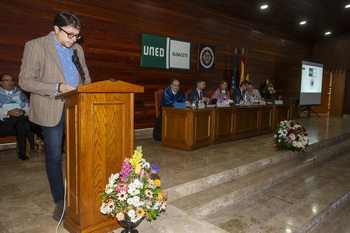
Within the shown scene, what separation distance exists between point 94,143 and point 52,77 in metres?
0.59

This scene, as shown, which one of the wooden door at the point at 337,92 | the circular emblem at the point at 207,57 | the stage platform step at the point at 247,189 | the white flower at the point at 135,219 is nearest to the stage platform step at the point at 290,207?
the stage platform step at the point at 247,189

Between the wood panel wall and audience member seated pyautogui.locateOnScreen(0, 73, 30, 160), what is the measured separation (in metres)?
0.27

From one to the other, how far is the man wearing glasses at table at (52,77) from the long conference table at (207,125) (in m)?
2.68

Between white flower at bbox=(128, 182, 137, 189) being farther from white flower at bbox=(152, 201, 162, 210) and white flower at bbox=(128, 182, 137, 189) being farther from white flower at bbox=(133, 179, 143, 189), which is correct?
white flower at bbox=(152, 201, 162, 210)

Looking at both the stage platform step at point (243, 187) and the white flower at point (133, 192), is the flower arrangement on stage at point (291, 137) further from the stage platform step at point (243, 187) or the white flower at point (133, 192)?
the white flower at point (133, 192)

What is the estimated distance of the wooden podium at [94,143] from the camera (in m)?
1.70

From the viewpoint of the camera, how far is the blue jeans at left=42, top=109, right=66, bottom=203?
1.96 metres

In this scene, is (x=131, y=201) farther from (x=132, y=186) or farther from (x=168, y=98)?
(x=168, y=98)

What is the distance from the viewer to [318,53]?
11586 millimetres

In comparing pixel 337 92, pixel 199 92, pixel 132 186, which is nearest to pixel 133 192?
pixel 132 186

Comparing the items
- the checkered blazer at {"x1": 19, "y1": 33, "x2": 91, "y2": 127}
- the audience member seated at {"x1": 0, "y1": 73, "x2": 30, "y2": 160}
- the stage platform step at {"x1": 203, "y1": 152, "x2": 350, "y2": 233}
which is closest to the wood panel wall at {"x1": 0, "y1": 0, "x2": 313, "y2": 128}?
the audience member seated at {"x1": 0, "y1": 73, "x2": 30, "y2": 160}

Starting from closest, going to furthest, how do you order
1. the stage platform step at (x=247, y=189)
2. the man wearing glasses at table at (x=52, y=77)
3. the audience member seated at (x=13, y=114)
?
1. the man wearing glasses at table at (x=52, y=77)
2. the stage platform step at (x=247, y=189)
3. the audience member seated at (x=13, y=114)

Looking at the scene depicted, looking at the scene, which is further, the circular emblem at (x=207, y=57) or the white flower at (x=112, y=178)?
the circular emblem at (x=207, y=57)

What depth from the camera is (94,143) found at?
1.75 metres
